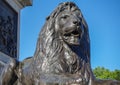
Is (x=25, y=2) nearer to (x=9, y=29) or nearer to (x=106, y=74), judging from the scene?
(x=9, y=29)

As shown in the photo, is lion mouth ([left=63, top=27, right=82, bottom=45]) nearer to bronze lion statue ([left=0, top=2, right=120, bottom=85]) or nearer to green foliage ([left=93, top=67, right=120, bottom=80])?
bronze lion statue ([left=0, top=2, right=120, bottom=85])

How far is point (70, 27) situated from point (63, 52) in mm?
263

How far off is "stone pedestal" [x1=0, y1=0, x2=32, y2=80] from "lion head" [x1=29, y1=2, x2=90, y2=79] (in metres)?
8.59

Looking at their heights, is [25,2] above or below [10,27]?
above

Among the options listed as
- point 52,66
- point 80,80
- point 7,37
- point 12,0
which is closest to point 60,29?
point 52,66

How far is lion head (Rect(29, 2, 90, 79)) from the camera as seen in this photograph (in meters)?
3.35

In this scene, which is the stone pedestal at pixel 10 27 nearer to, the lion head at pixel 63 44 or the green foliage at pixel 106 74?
the lion head at pixel 63 44

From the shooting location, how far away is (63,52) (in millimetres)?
3434

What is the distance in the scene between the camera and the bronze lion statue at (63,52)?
10.8 feet

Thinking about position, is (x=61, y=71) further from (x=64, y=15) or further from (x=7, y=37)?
(x=7, y=37)

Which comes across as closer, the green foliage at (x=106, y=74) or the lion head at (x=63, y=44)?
the lion head at (x=63, y=44)

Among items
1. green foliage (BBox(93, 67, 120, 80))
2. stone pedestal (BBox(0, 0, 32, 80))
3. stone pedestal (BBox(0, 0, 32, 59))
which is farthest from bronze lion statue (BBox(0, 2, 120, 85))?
green foliage (BBox(93, 67, 120, 80))

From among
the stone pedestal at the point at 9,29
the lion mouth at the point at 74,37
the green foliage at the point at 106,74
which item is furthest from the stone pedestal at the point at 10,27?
the green foliage at the point at 106,74

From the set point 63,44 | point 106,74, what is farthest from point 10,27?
point 106,74
